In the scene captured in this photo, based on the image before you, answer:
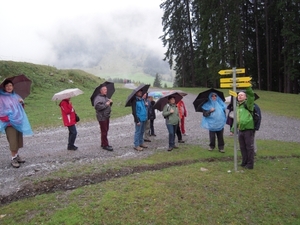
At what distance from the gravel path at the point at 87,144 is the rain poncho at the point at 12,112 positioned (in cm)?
114

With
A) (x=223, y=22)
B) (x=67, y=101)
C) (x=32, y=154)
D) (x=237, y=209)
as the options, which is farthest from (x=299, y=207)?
(x=223, y=22)

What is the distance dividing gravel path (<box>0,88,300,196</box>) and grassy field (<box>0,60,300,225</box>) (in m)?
0.73

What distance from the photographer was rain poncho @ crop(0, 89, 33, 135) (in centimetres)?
663

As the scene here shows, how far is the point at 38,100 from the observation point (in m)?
22.1

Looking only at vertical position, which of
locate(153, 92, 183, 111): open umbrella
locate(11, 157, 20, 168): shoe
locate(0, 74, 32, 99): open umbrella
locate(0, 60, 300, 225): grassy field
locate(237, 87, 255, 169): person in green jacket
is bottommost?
locate(0, 60, 300, 225): grassy field

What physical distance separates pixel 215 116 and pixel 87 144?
5.09 meters

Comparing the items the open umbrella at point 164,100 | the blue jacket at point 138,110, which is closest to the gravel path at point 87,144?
the blue jacket at point 138,110

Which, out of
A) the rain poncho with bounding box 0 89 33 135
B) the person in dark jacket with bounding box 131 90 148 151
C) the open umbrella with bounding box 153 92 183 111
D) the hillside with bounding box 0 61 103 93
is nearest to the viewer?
the rain poncho with bounding box 0 89 33 135

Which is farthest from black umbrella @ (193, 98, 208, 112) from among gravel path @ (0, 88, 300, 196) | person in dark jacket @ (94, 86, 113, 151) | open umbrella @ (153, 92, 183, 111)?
person in dark jacket @ (94, 86, 113, 151)

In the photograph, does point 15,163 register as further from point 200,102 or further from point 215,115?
point 215,115

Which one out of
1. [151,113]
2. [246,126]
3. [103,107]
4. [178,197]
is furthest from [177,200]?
[151,113]

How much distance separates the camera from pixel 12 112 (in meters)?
6.73

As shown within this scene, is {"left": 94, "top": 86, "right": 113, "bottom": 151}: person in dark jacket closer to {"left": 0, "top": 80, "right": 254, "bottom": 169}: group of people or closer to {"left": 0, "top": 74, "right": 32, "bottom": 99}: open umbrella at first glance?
{"left": 0, "top": 80, "right": 254, "bottom": 169}: group of people

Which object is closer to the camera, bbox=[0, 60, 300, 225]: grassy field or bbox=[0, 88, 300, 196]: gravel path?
bbox=[0, 60, 300, 225]: grassy field
